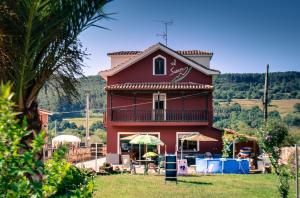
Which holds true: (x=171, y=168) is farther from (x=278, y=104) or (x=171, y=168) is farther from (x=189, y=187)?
(x=278, y=104)

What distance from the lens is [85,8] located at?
5.27 m

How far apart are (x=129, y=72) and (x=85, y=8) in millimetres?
28285

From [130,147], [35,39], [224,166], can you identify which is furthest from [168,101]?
[35,39]

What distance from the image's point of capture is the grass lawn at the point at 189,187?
1503cm

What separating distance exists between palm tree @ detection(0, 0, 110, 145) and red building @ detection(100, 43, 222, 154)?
85.6 feet

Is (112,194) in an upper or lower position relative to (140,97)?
lower

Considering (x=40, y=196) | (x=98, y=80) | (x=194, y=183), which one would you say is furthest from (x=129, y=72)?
(x=98, y=80)

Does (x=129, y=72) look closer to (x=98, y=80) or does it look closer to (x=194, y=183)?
(x=194, y=183)

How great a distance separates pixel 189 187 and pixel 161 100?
16434 millimetres

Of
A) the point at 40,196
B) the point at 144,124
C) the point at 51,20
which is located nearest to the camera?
the point at 40,196

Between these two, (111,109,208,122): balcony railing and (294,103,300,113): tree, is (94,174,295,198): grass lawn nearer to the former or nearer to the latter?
(111,109,208,122): balcony railing

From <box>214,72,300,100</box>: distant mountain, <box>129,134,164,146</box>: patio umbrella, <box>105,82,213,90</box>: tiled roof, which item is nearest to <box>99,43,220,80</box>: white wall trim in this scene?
<box>105,82,213,90</box>: tiled roof

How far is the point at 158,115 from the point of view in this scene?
32.2 m

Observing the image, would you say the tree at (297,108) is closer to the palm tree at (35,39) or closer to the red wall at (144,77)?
the red wall at (144,77)
